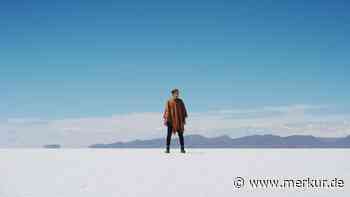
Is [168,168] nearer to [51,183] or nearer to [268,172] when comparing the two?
[268,172]

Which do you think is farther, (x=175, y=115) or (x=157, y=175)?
(x=175, y=115)

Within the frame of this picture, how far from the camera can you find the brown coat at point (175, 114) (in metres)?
22.5

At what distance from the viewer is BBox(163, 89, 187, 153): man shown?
22547 millimetres

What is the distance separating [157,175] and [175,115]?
858cm

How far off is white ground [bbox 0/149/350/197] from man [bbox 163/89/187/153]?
3935 mm

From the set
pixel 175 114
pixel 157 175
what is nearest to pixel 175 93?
pixel 175 114

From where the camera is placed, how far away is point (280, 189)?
11727 mm

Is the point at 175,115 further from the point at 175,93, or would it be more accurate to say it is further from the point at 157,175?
the point at 157,175

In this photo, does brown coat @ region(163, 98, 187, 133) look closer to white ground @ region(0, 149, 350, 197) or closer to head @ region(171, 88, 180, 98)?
head @ region(171, 88, 180, 98)

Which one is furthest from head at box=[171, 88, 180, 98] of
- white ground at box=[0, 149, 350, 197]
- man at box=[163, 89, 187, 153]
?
white ground at box=[0, 149, 350, 197]

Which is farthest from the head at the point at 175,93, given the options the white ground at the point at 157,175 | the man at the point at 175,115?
the white ground at the point at 157,175

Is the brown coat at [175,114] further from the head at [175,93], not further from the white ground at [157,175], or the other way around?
the white ground at [157,175]

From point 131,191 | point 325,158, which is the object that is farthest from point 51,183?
point 325,158

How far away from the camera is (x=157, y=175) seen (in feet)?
46.1
